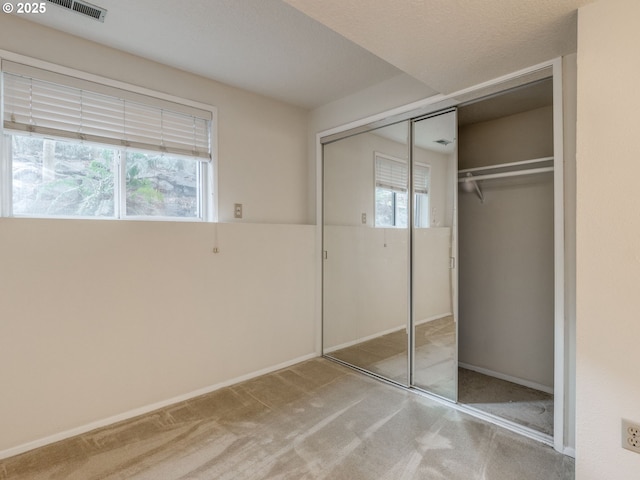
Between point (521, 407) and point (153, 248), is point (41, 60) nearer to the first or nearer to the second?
point (153, 248)

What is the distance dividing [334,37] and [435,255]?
1.73 m

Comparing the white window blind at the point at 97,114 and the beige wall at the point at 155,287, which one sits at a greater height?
the white window blind at the point at 97,114

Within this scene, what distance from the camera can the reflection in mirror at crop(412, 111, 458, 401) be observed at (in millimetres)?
2529

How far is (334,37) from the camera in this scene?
224 centimetres

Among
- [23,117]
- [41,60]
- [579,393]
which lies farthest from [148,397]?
[579,393]

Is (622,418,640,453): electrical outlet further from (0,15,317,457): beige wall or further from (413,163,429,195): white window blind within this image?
(0,15,317,457): beige wall

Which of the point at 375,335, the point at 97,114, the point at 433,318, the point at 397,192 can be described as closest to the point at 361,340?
the point at 375,335

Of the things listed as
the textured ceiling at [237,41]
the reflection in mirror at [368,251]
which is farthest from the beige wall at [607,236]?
the textured ceiling at [237,41]

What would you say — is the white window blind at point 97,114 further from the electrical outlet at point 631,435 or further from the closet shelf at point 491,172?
the electrical outlet at point 631,435

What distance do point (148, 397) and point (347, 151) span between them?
2.64 meters

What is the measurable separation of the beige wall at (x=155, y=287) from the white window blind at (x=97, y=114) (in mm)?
130

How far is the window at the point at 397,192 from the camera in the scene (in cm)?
271

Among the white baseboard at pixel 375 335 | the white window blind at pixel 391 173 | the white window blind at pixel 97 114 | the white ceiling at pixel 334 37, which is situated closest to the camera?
the white ceiling at pixel 334 37

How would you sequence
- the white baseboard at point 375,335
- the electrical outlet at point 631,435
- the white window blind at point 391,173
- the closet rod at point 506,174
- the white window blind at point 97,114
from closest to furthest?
1. the electrical outlet at point 631,435
2. the white window blind at point 97,114
3. the closet rod at point 506,174
4. the white baseboard at point 375,335
5. the white window blind at point 391,173
